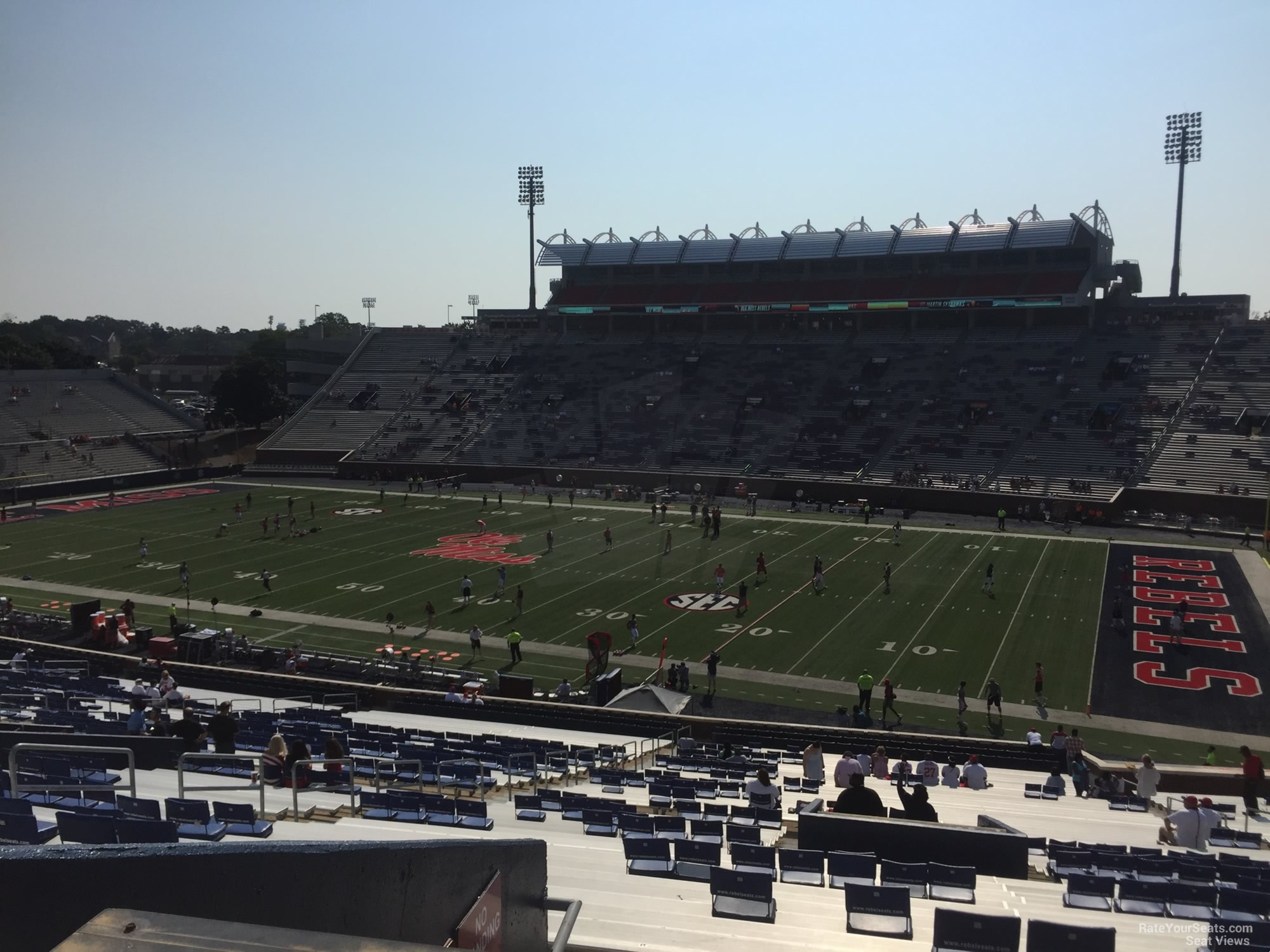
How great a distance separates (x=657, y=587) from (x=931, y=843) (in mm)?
24787

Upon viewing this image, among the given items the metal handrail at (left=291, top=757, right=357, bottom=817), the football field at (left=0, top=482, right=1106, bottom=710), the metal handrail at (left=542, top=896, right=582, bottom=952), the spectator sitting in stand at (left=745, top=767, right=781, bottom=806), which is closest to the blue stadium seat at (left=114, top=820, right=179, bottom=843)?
the metal handrail at (left=542, top=896, right=582, bottom=952)

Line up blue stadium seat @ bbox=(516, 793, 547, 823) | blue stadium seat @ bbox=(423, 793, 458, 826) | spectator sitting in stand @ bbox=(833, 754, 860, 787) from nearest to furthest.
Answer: blue stadium seat @ bbox=(423, 793, 458, 826) < blue stadium seat @ bbox=(516, 793, 547, 823) < spectator sitting in stand @ bbox=(833, 754, 860, 787)

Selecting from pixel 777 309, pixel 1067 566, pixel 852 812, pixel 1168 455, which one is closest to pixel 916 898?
pixel 852 812

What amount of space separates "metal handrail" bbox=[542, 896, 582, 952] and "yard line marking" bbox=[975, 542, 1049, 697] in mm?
22137

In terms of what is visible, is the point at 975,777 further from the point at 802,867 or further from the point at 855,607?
the point at 855,607

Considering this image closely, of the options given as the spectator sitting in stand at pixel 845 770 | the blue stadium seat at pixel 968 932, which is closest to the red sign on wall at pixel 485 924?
the blue stadium seat at pixel 968 932

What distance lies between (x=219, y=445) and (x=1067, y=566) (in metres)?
60.0

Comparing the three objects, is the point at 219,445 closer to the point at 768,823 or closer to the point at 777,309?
the point at 777,309

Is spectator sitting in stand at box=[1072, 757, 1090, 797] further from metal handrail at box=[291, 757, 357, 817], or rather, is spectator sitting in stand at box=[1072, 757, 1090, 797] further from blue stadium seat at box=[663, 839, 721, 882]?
metal handrail at box=[291, 757, 357, 817]

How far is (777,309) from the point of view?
74438 mm

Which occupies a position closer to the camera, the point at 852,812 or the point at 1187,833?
the point at 852,812

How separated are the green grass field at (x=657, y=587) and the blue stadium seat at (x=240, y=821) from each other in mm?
17327

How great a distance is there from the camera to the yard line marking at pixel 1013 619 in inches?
1014

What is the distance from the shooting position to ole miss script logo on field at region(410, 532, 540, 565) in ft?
128
